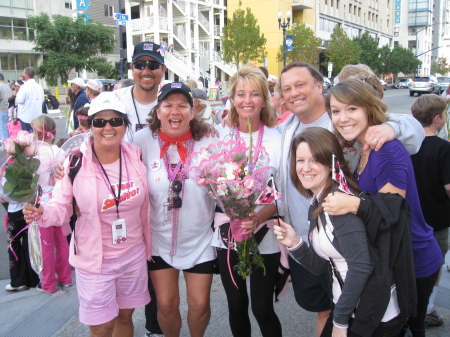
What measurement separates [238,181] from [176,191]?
0.63 meters

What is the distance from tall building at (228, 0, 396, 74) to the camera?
1743 inches

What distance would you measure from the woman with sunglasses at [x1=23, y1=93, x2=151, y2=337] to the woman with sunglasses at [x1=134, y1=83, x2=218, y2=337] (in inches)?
5.7

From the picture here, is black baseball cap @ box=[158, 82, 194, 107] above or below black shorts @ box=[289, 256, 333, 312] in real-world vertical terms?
above

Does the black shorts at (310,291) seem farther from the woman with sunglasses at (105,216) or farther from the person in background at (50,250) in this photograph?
the person in background at (50,250)

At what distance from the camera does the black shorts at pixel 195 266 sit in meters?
3.09

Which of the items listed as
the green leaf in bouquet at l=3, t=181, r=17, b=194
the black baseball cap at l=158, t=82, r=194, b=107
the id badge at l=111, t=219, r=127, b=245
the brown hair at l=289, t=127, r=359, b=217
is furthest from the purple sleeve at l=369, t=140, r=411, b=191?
the green leaf in bouquet at l=3, t=181, r=17, b=194

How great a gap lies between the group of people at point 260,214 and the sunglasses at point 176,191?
10mm

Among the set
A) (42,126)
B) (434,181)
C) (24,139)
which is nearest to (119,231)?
(24,139)

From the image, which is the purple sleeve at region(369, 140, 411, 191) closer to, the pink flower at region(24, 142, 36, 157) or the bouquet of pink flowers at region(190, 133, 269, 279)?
the bouquet of pink flowers at region(190, 133, 269, 279)

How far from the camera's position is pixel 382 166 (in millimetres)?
2260

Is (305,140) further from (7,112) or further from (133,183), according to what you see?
(7,112)

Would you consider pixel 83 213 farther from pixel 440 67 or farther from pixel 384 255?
pixel 440 67

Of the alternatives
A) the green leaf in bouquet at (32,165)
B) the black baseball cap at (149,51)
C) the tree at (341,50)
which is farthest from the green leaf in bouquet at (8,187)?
the tree at (341,50)

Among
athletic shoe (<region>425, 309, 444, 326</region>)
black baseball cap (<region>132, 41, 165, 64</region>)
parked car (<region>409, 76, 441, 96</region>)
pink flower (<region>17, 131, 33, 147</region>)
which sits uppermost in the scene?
parked car (<region>409, 76, 441, 96</region>)
